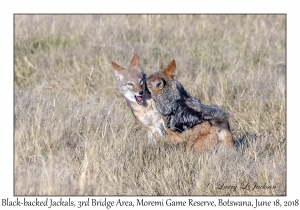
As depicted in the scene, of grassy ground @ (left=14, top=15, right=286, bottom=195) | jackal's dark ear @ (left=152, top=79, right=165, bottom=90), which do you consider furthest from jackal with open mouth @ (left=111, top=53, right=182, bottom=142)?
jackal's dark ear @ (left=152, top=79, right=165, bottom=90)

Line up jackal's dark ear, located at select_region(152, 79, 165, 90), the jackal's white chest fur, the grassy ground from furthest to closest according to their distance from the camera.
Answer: the jackal's white chest fur → jackal's dark ear, located at select_region(152, 79, 165, 90) → the grassy ground

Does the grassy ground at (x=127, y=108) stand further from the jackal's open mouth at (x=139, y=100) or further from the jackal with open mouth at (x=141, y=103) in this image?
the jackal's open mouth at (x=139, y=100)

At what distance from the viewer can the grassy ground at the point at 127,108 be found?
6.47m

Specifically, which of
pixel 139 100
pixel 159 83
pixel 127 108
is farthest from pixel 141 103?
pixel 127 108

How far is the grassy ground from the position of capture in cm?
647

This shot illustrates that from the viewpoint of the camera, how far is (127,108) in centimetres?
872

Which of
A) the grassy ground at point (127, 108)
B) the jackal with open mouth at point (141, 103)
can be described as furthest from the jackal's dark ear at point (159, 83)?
the grassy ground at point (127, 108)

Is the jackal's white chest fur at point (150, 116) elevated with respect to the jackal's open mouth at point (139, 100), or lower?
lower

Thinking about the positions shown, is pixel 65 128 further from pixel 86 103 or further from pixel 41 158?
pixel 86 103

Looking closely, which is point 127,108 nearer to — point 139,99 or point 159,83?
point 139,99

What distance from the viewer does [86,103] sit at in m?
8.73

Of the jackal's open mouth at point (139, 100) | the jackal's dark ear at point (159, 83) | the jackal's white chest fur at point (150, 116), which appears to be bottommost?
the jackal's white chest fur at point (150, 116)

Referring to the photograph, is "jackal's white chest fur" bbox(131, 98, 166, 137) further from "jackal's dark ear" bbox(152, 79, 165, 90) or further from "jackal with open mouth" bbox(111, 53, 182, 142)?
"jackal's dark ear" bbox(152, 79, 165, 90)
